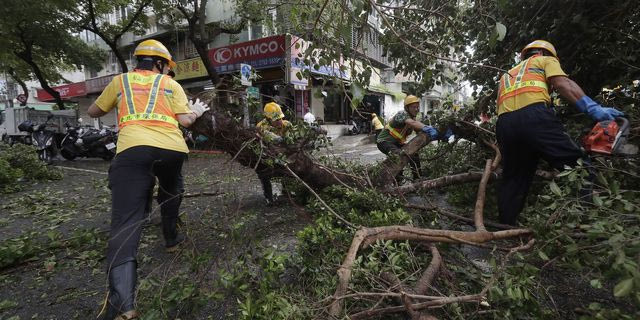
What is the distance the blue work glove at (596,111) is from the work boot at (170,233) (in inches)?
131

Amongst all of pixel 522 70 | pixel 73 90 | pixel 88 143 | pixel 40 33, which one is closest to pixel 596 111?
pixel 522 70

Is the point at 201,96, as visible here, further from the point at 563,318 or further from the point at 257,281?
the point at 563,318

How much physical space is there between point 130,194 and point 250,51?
1179 centimetres

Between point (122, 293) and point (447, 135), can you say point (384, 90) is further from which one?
point (122, 293)

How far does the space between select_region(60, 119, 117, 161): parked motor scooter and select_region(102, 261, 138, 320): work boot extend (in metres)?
8.11

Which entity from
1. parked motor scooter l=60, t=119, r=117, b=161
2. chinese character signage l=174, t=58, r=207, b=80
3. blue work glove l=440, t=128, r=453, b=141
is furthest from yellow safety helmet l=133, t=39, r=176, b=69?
chinese character signage l=174, t=58, r=207, b=80

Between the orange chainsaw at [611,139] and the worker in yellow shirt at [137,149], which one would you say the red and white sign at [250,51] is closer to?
the worker in yellow shirt at [137,149]

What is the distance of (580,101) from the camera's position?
242cm

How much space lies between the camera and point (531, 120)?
2.52 m

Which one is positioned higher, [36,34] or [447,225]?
[36,34]

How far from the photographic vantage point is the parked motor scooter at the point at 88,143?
8.83 metres

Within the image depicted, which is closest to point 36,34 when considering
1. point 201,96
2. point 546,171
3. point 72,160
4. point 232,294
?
point 72,160

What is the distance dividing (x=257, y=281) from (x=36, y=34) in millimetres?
14149

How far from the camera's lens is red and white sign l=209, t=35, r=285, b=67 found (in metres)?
12.0
